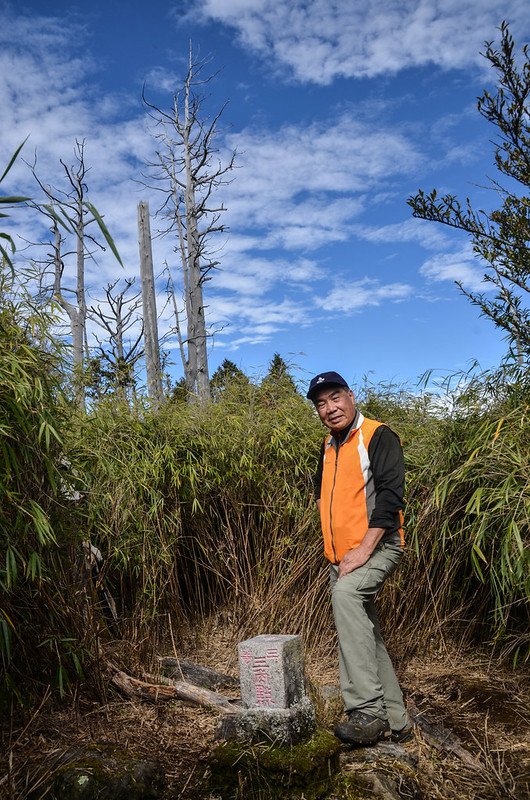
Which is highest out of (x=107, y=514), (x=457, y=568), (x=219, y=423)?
(x=219, y=423)

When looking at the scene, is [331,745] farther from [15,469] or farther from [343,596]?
[15,469]

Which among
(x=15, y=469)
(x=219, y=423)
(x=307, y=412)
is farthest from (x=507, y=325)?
(x=15, y=469)

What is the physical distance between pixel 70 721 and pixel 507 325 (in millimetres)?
3207

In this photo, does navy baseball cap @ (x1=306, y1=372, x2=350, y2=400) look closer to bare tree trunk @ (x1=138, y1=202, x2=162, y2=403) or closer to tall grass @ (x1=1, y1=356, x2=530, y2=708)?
tall grass @ (x1=1, y1=356, x2=530, y2=708)

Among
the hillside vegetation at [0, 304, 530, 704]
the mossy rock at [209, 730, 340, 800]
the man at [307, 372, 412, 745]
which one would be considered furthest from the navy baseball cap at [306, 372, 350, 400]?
the mossy rock at [209, 730, 340, 800]

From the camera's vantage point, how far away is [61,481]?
3.13 metres

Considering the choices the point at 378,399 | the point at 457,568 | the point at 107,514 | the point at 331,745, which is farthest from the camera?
the point at 378,399

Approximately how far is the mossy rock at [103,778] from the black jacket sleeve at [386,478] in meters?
1.23

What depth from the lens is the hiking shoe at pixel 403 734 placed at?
278cm

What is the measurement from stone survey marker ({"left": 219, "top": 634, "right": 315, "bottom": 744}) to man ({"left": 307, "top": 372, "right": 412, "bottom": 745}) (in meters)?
0.18

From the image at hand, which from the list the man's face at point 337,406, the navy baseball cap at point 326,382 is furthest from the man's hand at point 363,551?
the navy baseball cap at point 326,382

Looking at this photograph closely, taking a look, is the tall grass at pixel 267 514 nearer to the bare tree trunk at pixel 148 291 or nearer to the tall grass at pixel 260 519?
the tall grass at pixel 260 519

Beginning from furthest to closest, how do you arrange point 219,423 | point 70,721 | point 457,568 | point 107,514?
point 219,423 < point 457,568 < point 107,514 < point 70,721

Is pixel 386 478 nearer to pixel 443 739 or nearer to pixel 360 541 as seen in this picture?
pixel 360 541
